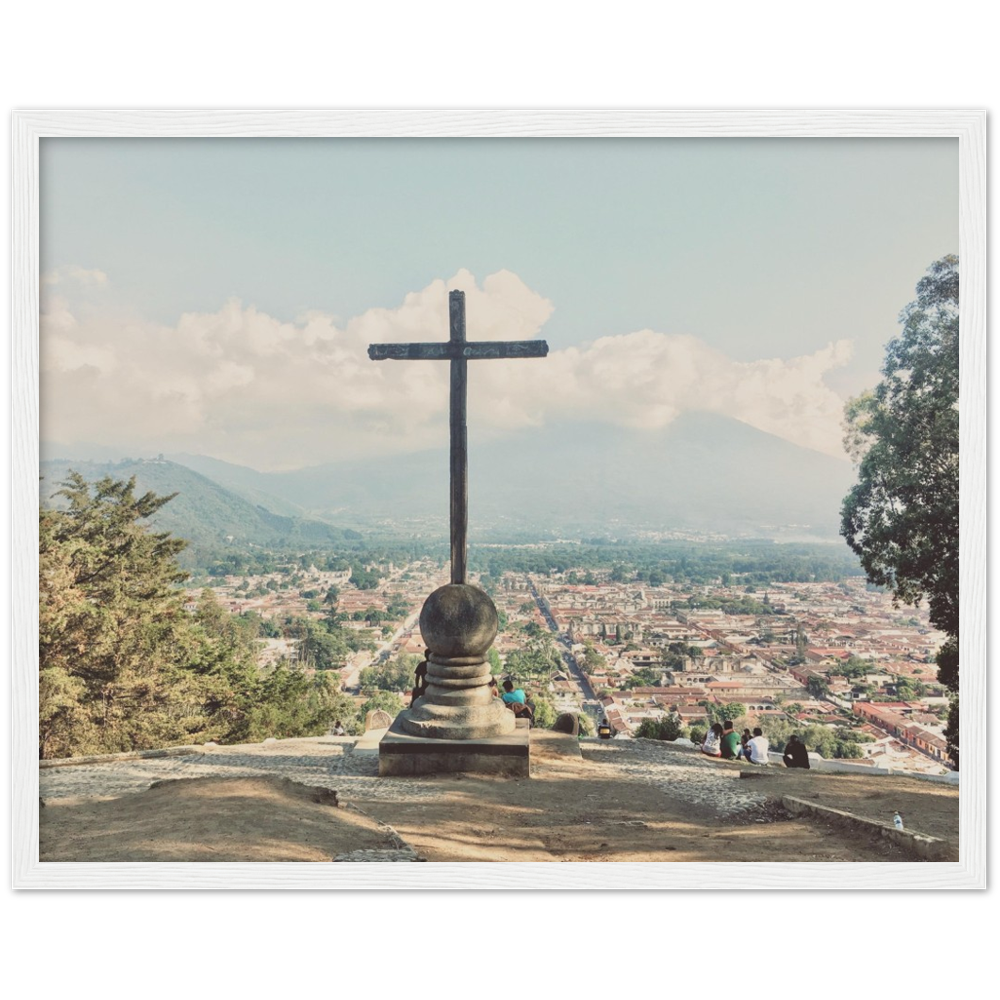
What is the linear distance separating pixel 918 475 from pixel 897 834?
4.70 meters

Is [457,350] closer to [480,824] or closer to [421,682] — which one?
[421,682]

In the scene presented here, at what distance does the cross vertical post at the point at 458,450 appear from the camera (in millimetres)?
6551

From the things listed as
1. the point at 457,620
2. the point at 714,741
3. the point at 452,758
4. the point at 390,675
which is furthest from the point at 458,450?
the point at 390,675

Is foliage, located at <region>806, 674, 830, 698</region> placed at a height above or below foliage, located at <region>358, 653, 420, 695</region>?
above

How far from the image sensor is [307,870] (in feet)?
13.5

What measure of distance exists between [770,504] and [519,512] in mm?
7009

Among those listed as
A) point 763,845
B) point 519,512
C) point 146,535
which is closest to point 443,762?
point 763,845

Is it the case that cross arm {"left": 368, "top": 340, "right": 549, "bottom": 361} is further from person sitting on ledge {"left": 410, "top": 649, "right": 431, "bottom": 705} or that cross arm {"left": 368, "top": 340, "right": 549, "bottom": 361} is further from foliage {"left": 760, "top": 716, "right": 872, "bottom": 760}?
foliage {"left": 760, "top": 716, "right": 872, "bottom": 760}

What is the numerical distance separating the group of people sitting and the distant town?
0.99 m

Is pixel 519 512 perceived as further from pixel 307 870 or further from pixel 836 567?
pixel 307 870

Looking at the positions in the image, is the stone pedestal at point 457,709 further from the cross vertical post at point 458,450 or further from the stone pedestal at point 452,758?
the cross vertical post at point 458,450

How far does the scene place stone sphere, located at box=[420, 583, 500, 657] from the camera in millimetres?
6383

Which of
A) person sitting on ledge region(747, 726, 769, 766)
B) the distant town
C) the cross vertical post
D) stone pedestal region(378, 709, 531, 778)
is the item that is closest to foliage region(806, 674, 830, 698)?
the distant town

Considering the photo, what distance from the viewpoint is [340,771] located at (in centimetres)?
633
